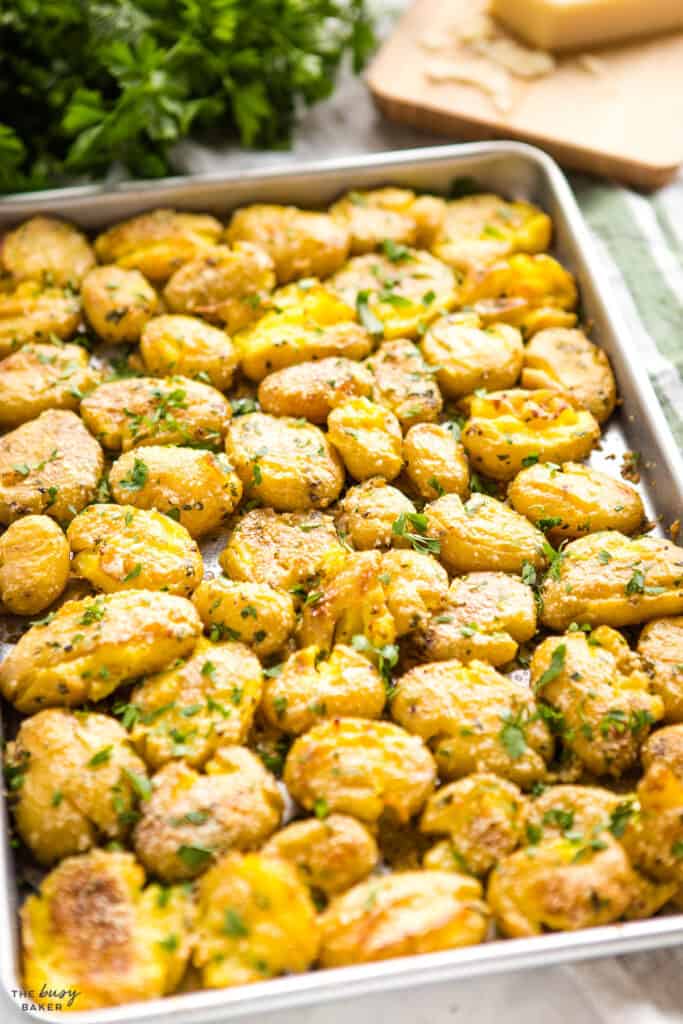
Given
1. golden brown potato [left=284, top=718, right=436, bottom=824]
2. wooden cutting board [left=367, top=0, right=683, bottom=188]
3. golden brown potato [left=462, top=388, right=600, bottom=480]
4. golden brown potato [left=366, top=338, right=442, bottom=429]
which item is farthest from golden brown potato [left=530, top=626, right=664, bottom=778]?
wooden cutting board [left=367, top=0, right=683, bottom=188]

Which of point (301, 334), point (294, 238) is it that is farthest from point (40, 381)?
point (294, 238)

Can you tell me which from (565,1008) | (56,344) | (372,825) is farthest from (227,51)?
(565,1008)

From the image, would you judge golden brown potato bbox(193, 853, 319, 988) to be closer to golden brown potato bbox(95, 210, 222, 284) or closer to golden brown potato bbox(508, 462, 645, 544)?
golden brown potato bbox(508, 462, 645, 544)

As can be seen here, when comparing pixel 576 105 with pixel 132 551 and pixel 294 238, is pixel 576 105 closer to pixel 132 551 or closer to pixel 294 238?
pixel 294 238

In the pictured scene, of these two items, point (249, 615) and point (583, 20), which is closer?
point (249, 615)

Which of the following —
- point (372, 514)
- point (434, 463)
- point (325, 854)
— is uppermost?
point (434, 463)

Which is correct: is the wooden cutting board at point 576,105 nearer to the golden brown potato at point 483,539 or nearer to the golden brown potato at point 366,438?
the golden brown potato at point 366,438

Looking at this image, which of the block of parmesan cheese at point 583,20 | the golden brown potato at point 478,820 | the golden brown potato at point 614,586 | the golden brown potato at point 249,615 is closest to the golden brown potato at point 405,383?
the golden brown potato at point 614,586
